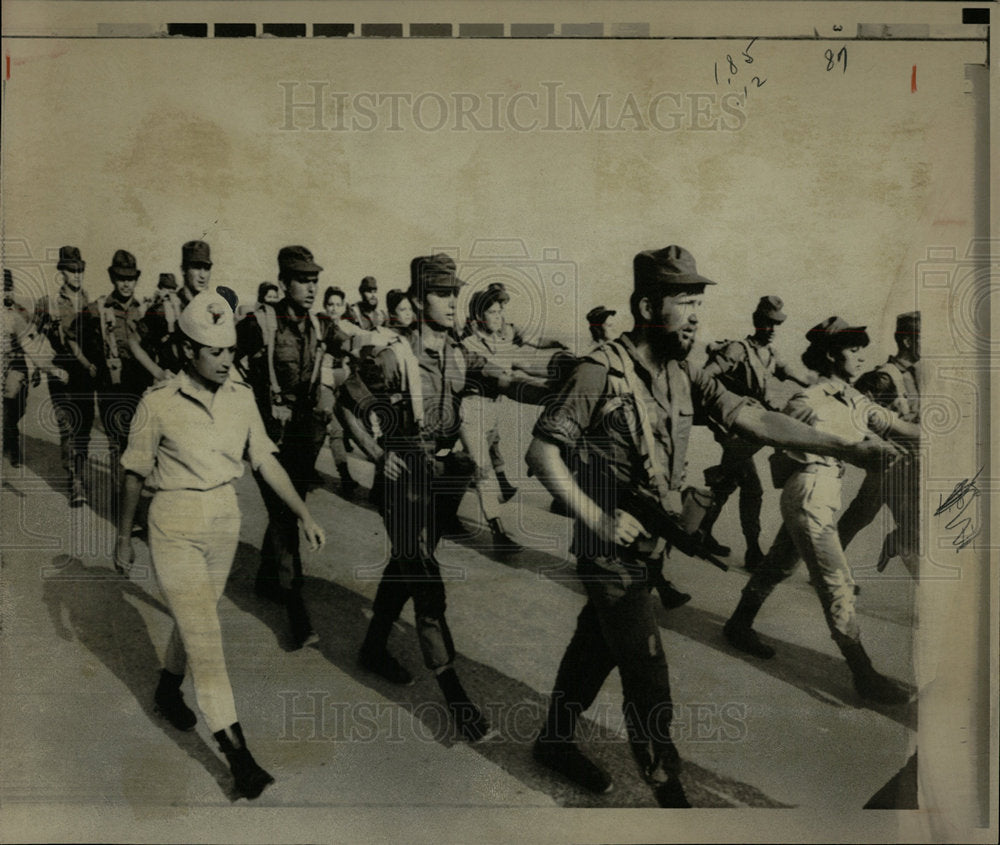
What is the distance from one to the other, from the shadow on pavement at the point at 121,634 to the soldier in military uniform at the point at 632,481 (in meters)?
1.57

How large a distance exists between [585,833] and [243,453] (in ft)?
7.36

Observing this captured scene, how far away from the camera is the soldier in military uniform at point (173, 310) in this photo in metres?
3.88

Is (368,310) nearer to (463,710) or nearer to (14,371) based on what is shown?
(14,371)

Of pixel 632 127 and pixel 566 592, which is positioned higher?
pixel 632 127

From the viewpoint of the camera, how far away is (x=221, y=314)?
386cm

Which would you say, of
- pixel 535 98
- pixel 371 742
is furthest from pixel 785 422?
pixel 371 742

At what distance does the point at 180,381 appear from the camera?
3869mm

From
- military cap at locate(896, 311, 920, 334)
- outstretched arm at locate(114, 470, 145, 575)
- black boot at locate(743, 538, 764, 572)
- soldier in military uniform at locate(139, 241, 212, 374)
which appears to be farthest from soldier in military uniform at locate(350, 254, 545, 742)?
→ military cap at locate(896, 311, 920, 334)

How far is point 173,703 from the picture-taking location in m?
3.90

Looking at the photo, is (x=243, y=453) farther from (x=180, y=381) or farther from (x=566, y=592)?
(x=566, y=592)

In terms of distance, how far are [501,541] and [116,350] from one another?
1888 millimetres

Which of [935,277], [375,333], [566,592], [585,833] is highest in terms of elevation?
[935,277]

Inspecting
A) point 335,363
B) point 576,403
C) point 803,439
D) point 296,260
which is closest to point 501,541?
point 576,403

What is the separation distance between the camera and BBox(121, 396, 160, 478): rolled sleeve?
387cm
